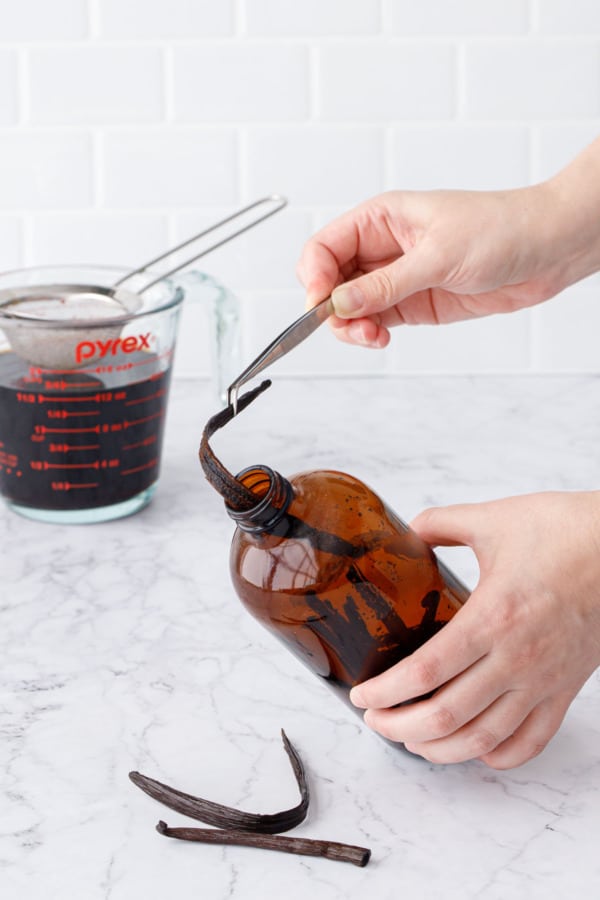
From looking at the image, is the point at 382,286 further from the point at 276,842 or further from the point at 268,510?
the point at 276,842

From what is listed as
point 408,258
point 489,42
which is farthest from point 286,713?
point 489,42

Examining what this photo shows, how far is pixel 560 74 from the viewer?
4.98 ft

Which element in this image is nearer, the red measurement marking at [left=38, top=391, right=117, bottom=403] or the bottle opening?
the bottle opening

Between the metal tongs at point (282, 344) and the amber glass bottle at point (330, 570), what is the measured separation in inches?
1.5

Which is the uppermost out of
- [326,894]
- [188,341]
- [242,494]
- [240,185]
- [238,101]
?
[238,101]

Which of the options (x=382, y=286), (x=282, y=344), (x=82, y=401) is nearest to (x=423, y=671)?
(x=282, y=344)

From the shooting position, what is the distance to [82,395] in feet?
3.68

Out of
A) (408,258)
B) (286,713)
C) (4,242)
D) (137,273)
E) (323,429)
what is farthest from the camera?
(4,242)

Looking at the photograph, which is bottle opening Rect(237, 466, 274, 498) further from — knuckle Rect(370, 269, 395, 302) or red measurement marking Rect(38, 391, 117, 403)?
red measurement marking Rect(38, 391, 117, 403)

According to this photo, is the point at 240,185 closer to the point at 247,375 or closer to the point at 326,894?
the point at 247,375

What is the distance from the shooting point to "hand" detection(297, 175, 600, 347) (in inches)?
39.9

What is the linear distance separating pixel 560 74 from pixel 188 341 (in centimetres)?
60

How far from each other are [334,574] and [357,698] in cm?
10

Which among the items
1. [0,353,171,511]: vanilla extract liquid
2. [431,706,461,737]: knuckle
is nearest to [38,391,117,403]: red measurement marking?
[0,353,171,511]: vanilla extract liquid
